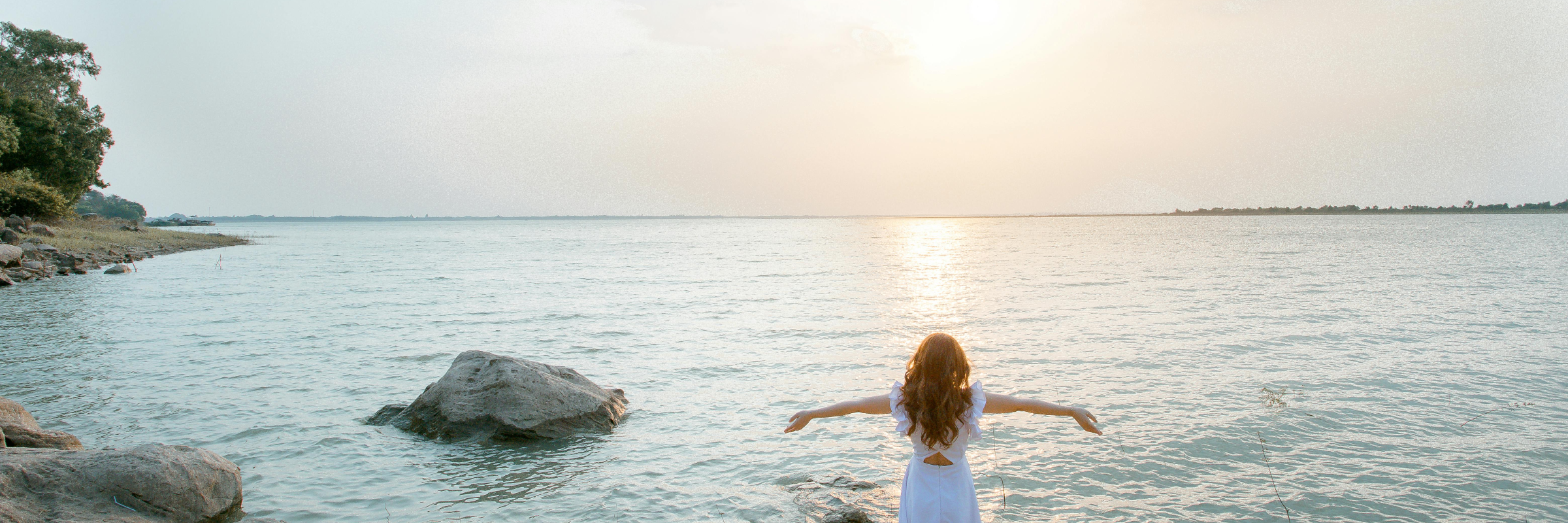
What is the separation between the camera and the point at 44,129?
50.5 m

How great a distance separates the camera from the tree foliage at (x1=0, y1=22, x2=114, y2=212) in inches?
1954

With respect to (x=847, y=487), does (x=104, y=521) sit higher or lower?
higher

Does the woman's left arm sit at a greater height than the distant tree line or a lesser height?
lesser

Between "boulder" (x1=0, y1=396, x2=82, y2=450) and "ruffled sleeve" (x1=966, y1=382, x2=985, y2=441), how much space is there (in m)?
9.19

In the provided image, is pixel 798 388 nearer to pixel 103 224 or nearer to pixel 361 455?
pixel 361 455

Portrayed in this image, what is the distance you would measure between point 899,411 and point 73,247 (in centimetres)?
5518

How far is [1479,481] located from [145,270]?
48.3 metres

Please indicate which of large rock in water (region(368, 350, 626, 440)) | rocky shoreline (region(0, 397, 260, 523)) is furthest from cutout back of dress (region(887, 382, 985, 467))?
large rock in water (region(368, 350, 626, 440))

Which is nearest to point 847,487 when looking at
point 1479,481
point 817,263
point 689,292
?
point 1479,481

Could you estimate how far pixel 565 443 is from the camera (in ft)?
33.4

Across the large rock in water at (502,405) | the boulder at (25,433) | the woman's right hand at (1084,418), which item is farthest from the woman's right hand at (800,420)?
the boulder at (25,433)

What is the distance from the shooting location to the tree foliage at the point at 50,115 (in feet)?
163

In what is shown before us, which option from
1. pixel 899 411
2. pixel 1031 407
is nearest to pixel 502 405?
pixel 899 411

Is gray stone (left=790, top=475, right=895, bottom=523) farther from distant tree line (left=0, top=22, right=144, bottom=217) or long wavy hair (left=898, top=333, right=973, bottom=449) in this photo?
distant tree line (left=0, top=22, right=144, bottom=217)
